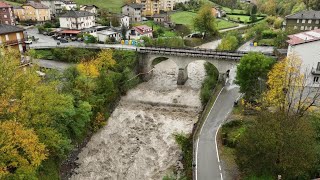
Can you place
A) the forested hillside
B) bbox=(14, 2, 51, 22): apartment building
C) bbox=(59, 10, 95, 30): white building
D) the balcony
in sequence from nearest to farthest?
the forested hillside → the balcony → bbox=(59, 10, 95, 30): white building → bbox=(14, 2, 51, 22): apartment building

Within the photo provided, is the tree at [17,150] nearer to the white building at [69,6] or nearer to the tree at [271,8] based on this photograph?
the white building at [69,6]

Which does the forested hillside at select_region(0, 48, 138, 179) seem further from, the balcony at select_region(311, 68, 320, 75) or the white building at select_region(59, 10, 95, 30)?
the white building at select_region(59, 10, 95, 30)

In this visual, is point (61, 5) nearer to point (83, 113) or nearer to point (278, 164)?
point (83, 113)

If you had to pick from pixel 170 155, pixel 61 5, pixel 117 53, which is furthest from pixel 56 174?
pixel 61 5

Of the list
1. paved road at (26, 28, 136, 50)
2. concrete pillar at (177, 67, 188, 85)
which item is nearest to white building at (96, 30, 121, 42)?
paved road at (26, 28, 136, 50)

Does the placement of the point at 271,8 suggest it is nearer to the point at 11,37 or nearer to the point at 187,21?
the point at 187,21

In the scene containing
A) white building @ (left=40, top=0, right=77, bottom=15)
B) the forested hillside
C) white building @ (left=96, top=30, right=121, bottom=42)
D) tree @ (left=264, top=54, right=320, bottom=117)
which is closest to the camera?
the forested hillside

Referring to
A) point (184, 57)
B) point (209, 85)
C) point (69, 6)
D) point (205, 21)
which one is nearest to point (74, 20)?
point (69, 6)

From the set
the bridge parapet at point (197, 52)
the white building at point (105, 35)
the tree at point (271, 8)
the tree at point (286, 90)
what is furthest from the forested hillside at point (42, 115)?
the tree at point (271, 8)
